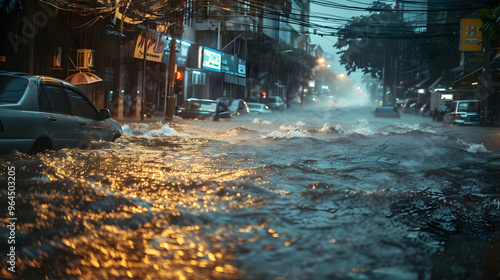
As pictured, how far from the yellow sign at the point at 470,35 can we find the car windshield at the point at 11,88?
26.0 meters

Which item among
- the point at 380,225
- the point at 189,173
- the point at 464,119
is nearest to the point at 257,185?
the point at 189,173

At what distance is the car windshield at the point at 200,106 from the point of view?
2425 centimetres

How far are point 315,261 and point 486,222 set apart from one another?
261 cm

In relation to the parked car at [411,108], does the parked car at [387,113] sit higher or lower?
lower

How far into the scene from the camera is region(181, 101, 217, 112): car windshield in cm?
2425

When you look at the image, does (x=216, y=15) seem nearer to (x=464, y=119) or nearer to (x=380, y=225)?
(x=464, y=119)

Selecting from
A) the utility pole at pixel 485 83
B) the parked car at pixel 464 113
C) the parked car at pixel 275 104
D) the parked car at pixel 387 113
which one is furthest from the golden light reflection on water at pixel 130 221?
the parked car at pixel 275 104

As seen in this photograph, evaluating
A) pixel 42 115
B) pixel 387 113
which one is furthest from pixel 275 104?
pixel 42 115

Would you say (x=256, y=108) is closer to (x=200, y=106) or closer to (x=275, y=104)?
(x=200, y=106)

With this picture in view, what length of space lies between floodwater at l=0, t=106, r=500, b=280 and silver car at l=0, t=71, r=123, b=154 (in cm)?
23

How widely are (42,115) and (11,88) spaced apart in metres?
0.57

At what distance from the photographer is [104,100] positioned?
82.8ft

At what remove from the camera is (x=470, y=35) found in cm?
2780

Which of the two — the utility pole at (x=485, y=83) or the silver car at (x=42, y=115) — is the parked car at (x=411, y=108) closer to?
the utility pole at (x=485, y=83)
